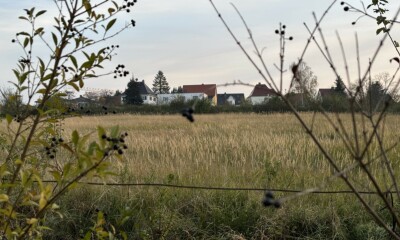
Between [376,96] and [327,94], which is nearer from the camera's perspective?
[376,96]

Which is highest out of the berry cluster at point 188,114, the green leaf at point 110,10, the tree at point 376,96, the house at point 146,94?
the house at point 146,94

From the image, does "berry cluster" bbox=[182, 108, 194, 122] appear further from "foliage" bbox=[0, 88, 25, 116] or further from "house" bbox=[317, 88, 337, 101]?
"foliage" bbox=[0, 88, 25, 116]

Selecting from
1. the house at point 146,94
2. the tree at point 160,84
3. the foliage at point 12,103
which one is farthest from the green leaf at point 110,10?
the tree at point 160,84

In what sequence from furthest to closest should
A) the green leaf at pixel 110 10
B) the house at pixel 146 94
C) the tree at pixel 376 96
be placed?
the house at pixel 146 94 → the green leaf at pixel 110 10 → the tree at pixel 376 96

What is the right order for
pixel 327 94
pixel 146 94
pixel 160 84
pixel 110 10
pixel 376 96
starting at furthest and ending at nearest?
pixel 160 84 → pixel 146 94 → pixel 327 94 → pixel 110 10 → pixel 376 96

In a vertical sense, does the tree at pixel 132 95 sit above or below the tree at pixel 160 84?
below

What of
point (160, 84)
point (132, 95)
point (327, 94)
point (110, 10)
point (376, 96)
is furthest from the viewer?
point (160, 84)

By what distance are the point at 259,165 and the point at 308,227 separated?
2410mm

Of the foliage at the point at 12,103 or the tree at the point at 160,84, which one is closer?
the foliage at the point at 12,103

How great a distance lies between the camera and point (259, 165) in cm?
580

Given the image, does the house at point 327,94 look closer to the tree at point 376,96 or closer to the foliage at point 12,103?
the tree at point 376,96

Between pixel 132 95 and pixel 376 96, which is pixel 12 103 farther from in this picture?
pixel 132 95

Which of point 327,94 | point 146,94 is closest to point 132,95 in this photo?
point 146,94

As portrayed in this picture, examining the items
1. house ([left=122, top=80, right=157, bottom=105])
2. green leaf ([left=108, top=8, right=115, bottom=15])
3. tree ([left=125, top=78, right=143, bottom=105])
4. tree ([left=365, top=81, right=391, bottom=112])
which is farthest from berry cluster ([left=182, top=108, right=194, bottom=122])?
house ([left=122, top=80, right=157, bottom=105])
